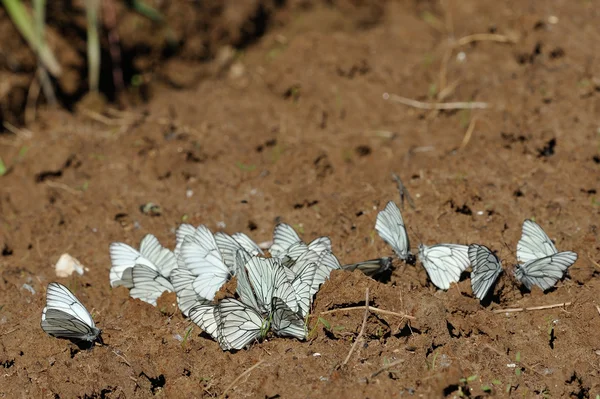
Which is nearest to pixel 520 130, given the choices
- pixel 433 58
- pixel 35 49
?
pixel 433 58

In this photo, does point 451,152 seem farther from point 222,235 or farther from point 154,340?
point 154,340

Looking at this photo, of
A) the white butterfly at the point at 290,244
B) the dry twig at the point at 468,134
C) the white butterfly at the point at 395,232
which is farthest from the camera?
the dry twig at the point at 468,134

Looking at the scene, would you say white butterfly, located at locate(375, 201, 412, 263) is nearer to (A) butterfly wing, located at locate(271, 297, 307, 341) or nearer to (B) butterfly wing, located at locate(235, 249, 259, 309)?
(A) butterfly wing, located at locate(271, 297, 307, 341)

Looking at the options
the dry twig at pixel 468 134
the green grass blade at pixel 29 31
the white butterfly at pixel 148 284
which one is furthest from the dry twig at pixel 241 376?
the green grass blade at pixel 29 31

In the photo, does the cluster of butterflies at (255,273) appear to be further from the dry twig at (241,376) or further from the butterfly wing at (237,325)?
the dry twig at (241,376)

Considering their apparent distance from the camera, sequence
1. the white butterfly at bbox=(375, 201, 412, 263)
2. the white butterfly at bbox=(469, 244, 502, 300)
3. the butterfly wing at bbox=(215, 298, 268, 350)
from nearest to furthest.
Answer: the butterfly wing at bbox=(215, 298, 268, 350) < the white butterfly at bbox=(469, 244, 502, 300) < the white butterfly at bbox=(375, 201, 412, 263)

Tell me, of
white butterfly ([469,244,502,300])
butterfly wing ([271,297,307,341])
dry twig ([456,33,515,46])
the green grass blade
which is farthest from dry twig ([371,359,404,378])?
the green grass blade

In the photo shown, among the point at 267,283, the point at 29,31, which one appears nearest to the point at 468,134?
the point at 267,283
